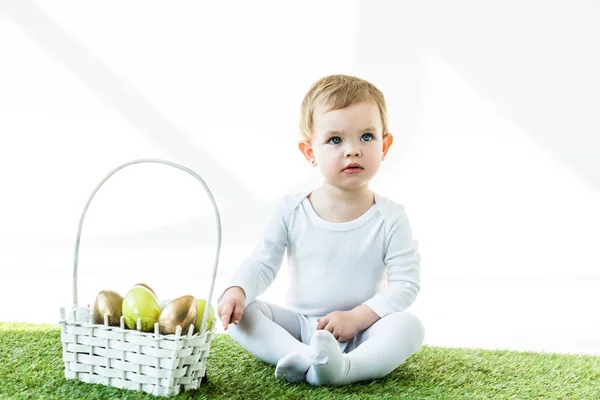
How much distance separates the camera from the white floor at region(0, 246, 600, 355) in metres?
2.56

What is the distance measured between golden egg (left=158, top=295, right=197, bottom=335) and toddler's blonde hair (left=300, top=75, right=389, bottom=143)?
0.56 meters

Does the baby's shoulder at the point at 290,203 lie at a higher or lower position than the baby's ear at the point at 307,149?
lower

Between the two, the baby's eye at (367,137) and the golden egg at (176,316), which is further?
the baby's eye at (367,137)

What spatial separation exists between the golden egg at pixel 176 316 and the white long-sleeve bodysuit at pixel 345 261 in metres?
0.33

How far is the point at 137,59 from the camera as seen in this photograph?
4.40m

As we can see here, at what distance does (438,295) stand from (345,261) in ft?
5.96

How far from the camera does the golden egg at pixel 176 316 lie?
1.34 metres

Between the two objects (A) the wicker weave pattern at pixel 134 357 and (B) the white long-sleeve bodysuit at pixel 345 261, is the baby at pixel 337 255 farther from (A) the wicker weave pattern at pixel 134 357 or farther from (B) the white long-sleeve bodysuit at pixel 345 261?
(A) the wicker weave pattern at pixel 134 357

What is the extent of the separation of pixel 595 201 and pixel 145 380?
3.36 m

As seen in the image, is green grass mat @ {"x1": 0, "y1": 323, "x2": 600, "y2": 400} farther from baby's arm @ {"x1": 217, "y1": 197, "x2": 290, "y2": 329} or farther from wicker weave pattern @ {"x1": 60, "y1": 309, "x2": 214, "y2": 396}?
baby's arm @ {"x1": 217, "y1": 197, "x2": 290, "y2": 329}

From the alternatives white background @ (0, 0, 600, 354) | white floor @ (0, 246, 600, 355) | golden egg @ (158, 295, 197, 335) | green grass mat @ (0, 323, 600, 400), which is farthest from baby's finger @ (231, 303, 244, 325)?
white background @ (0, 0, 600, 354)

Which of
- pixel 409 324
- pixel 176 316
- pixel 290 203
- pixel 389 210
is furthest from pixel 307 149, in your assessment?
pixel 176 316

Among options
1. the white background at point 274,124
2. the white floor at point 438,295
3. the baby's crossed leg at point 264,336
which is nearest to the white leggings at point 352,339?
the baby's crossed leg at point 264,336

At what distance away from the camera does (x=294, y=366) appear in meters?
1.48
